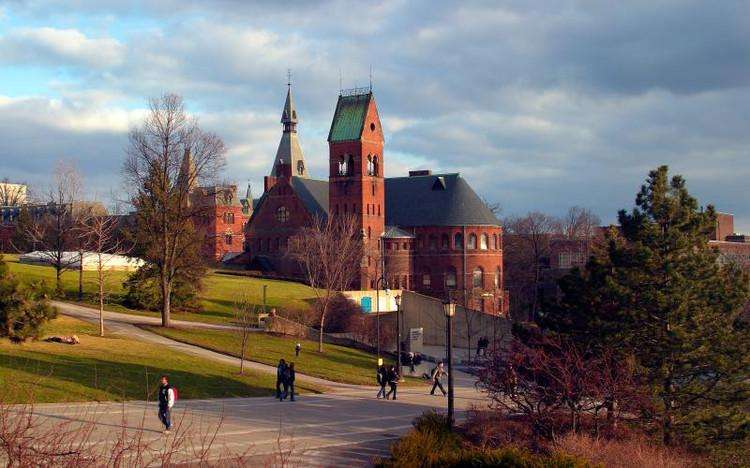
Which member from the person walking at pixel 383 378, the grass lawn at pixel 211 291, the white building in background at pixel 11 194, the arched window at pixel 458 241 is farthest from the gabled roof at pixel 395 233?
the white building in background at pixel 11 194

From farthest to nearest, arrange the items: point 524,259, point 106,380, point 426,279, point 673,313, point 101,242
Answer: point 524,259 < point 426,279 < point 101,242 < point 106,380 < point 673,313

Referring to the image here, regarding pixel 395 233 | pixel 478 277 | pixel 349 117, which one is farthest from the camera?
pixel 395 233

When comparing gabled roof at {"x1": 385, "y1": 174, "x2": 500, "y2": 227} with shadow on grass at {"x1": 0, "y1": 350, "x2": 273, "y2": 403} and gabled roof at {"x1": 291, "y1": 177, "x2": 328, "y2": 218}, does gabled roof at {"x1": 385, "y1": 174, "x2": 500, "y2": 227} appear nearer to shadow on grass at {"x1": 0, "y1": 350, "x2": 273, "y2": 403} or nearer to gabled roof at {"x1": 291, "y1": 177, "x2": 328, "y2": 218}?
gabled roof at {"x1": 291, "y1": 177, "x2": 328, "y2": 218}

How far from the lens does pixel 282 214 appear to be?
305 ft

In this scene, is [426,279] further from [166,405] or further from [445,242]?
[166,405]

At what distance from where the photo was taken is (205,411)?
83.4ft

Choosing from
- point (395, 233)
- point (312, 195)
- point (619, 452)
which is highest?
point (312, 195)

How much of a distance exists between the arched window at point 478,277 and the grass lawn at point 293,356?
130 ft

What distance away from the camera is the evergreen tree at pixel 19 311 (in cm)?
3259

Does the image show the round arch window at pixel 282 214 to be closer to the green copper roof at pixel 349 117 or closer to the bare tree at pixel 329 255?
the bare tree at pixel 329 255

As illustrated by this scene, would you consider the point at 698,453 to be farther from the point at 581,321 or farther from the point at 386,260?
the point at 386,260

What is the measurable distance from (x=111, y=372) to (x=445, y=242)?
6293 centimetres

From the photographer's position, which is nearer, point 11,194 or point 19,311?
point 19,311

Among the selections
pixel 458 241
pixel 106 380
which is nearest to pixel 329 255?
pixel 458 241
